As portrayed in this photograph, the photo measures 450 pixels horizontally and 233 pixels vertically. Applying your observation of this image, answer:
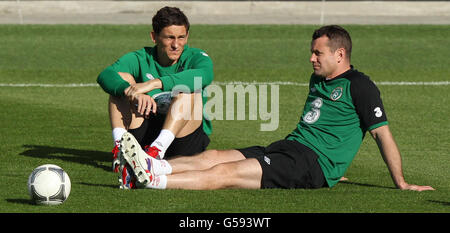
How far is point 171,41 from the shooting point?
9.52 m

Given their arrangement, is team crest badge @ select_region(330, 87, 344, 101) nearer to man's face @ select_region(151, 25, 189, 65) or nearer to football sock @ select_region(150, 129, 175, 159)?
football sock @ select_region(150, 129, 175, 159)

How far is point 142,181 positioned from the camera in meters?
7.85

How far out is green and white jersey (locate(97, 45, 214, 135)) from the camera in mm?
9156

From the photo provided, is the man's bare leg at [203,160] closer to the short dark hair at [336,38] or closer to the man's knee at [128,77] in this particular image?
the man's knee at [128,77]

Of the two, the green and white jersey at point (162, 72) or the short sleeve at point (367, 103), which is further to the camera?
the green and white jersey at point (162, 72)

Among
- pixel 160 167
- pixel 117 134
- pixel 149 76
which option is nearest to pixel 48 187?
pixel 160 167

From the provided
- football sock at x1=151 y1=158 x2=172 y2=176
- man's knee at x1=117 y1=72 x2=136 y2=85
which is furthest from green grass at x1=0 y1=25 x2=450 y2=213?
man's knee at x1=117 y1=72 x2=136 y2=85

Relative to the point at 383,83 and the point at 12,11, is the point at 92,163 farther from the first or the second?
the point at 12,11

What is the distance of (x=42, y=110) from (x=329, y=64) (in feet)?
23.1

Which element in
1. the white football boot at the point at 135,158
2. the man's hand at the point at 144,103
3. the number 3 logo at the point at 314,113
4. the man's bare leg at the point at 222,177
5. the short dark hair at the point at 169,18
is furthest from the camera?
the short dark hair at the point at 169,18

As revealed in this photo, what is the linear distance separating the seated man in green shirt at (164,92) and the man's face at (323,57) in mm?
1394

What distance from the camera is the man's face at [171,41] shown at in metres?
9.41

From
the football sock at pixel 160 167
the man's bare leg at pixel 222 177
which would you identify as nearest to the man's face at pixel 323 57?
the man's bare leg at pixel 222 177

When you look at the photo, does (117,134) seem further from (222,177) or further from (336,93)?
(336,93)
